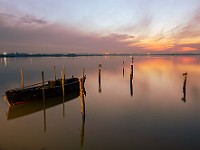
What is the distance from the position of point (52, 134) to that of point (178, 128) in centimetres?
843

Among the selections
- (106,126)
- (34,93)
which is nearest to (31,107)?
(34,93)

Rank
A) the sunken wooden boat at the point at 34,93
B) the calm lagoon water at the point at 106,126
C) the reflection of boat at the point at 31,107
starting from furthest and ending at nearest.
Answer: the sunken wooden boat at the point at 34,93
the reflection of boat at the point at 31,107
the calm lagoon water at the point at 106,126

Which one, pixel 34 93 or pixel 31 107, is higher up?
pixel 34 93

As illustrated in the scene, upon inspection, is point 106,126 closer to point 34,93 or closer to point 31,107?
point 31,107

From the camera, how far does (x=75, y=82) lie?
2242 cm

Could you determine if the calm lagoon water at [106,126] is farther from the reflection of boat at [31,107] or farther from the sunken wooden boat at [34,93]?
the sunken wooden boat at [34,93]

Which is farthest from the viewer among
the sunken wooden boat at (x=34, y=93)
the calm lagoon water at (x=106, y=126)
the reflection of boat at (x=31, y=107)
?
the sunken wooden boat at (x=34, y=93)

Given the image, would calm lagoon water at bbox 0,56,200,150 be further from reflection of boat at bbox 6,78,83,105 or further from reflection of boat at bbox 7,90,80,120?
reflection of boat at bbox 6,78,83,105

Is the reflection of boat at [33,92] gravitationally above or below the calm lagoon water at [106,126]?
above

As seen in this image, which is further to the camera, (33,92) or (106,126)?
(33,92)

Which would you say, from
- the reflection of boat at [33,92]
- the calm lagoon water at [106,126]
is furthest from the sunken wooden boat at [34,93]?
the calm lagoon water at [106,126]

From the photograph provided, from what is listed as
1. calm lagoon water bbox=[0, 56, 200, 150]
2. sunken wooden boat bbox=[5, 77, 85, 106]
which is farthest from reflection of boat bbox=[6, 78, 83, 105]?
calm lagoon water bbox=[0, 56, 200, 150]

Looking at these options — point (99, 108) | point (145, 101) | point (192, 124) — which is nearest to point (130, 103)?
point (145, 101)

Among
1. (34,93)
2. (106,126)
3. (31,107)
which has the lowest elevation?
(106,126)
